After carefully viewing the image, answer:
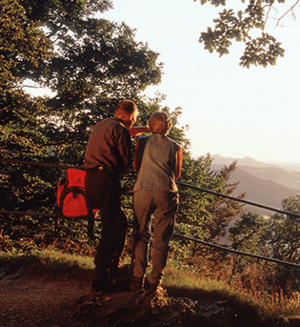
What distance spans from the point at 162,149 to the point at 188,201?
646 inches

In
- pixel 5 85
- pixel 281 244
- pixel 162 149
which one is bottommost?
pixel 281 244

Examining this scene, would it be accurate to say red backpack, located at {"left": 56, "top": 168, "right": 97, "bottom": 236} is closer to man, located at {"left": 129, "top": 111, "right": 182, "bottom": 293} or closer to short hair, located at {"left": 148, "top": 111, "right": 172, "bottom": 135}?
man, located at {"left": 129, "top": 111, "right": 182, "bottom": 293}

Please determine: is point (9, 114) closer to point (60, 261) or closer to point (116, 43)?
point (116, 43)

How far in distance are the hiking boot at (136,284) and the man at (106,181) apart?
0.67ft

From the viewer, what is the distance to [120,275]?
3.28m

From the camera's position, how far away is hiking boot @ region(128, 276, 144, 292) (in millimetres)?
3021

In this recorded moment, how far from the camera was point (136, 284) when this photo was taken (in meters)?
3.02

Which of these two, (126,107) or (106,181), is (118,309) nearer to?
(106,181)

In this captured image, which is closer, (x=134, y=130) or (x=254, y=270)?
(x=134, y=130)

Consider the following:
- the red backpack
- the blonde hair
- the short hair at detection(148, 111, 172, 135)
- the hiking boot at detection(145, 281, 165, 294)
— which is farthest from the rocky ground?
the blonde hair

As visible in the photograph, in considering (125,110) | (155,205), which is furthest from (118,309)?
(125,110)

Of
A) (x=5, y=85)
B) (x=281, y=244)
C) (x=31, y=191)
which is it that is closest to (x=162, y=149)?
(x=5, y=85)

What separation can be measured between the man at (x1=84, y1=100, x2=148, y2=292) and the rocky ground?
27 cm

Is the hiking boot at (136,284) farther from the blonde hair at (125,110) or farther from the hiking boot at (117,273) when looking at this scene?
the blonde hair at (125,110)
